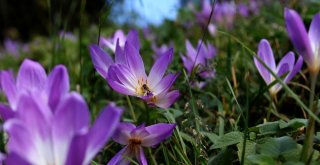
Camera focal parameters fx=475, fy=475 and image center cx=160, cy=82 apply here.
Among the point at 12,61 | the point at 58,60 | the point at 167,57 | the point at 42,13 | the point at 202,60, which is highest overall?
the point at 167,57

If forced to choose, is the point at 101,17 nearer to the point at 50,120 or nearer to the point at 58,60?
the point at 50,120

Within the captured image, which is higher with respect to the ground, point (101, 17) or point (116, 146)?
point (101, 17)

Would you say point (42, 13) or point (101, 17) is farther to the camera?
point (42, 13)

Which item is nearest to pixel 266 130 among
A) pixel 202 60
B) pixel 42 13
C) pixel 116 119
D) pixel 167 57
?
pixel 167 57

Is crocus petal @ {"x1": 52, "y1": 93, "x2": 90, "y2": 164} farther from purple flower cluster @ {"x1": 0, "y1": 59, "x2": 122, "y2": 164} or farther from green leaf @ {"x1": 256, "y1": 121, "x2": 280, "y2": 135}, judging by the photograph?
green leaf @ {"x1": 256, "y1": 121, "x2": 280, "y2": 135}

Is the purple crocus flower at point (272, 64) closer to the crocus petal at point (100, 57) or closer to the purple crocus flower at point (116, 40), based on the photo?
the crocus petal at point (100, 57)

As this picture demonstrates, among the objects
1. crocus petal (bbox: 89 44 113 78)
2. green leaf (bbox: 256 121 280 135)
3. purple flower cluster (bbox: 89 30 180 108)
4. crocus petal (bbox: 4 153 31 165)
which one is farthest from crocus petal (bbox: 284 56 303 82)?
crocus petal (bbox: 4 153 31 165)

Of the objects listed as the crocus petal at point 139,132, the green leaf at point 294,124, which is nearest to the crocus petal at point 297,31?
the green leaf at point 294,124
